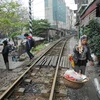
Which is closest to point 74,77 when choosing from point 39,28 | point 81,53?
point 81,53

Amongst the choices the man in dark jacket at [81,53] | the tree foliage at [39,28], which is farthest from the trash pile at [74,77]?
the tree foliage at [39,28]

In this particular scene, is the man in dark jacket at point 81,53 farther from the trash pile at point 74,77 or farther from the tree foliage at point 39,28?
the tree foliage at point 39,28

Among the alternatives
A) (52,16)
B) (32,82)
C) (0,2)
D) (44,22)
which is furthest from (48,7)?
(32,82)

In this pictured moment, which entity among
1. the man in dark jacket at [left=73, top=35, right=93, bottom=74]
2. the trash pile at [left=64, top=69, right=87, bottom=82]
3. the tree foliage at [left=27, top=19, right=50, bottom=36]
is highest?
the tree foliage at [left=27, top=19, right=50, bottom=36]

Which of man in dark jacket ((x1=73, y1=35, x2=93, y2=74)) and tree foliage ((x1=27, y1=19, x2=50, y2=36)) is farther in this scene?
tree foliage ((x1=27, y1=19, x2=50, y2=36))

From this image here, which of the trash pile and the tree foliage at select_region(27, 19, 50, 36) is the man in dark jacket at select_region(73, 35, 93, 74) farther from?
the tree foliage at select_region(27, 19, 50, 36)

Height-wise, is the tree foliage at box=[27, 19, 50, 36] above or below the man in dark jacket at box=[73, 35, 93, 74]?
above

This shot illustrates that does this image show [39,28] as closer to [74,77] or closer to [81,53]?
[81,53]

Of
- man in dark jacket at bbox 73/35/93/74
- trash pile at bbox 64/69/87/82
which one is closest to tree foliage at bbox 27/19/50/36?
man in dark jacket at bbox 73/35/93/74

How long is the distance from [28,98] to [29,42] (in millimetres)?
7356

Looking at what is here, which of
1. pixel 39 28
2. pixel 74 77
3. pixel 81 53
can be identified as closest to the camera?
pixel 74 77

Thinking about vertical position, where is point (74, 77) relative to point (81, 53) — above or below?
below

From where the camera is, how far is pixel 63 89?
6.57 meters

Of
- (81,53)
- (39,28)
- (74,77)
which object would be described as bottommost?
(74,77)
